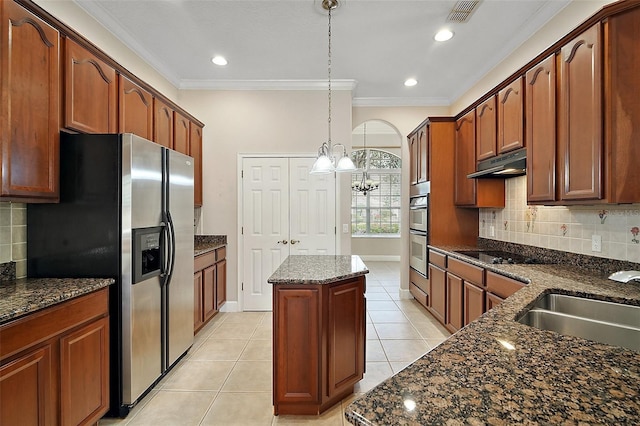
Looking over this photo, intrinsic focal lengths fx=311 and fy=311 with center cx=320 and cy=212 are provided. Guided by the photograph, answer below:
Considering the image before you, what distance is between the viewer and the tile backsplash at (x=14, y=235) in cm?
193

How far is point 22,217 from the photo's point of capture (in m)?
2.03

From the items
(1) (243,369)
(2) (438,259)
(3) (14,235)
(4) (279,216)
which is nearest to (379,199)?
(4) (279,216)

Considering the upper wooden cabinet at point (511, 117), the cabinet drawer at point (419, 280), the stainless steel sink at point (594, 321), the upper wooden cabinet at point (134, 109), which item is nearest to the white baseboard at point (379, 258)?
the cabinet drawer at point (419, 280)

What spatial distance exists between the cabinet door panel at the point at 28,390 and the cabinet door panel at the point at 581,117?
3.17 metres

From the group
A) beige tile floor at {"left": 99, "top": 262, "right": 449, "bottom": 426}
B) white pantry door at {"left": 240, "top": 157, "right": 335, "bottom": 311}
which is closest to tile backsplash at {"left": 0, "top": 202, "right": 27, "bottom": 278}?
beige tile floor at {"left": 99, "top": 262, "right": 449, "bottom": 426}

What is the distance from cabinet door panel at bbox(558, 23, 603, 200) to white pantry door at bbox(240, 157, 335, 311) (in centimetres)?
257

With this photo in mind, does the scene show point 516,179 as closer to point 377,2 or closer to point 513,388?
point 377,2

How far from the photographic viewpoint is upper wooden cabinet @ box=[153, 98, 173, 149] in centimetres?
309

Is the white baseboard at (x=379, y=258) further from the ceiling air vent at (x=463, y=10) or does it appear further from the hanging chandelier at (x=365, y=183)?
the ceiling air vent at (x=463, y=10)

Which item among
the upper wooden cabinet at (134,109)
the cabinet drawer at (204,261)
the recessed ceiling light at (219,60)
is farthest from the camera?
the recessed ceiling light at (219,60)

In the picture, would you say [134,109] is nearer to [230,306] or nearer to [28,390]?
[28,390]

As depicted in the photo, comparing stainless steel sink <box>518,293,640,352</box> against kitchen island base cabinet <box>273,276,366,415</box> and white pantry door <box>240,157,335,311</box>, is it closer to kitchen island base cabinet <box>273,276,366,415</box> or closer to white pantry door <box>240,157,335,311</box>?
kitchen island base cabinet <box>273,276,366,415</box>

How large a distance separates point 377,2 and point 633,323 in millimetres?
2750

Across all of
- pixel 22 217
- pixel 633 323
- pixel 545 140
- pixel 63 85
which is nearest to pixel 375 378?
pixel 633 323
